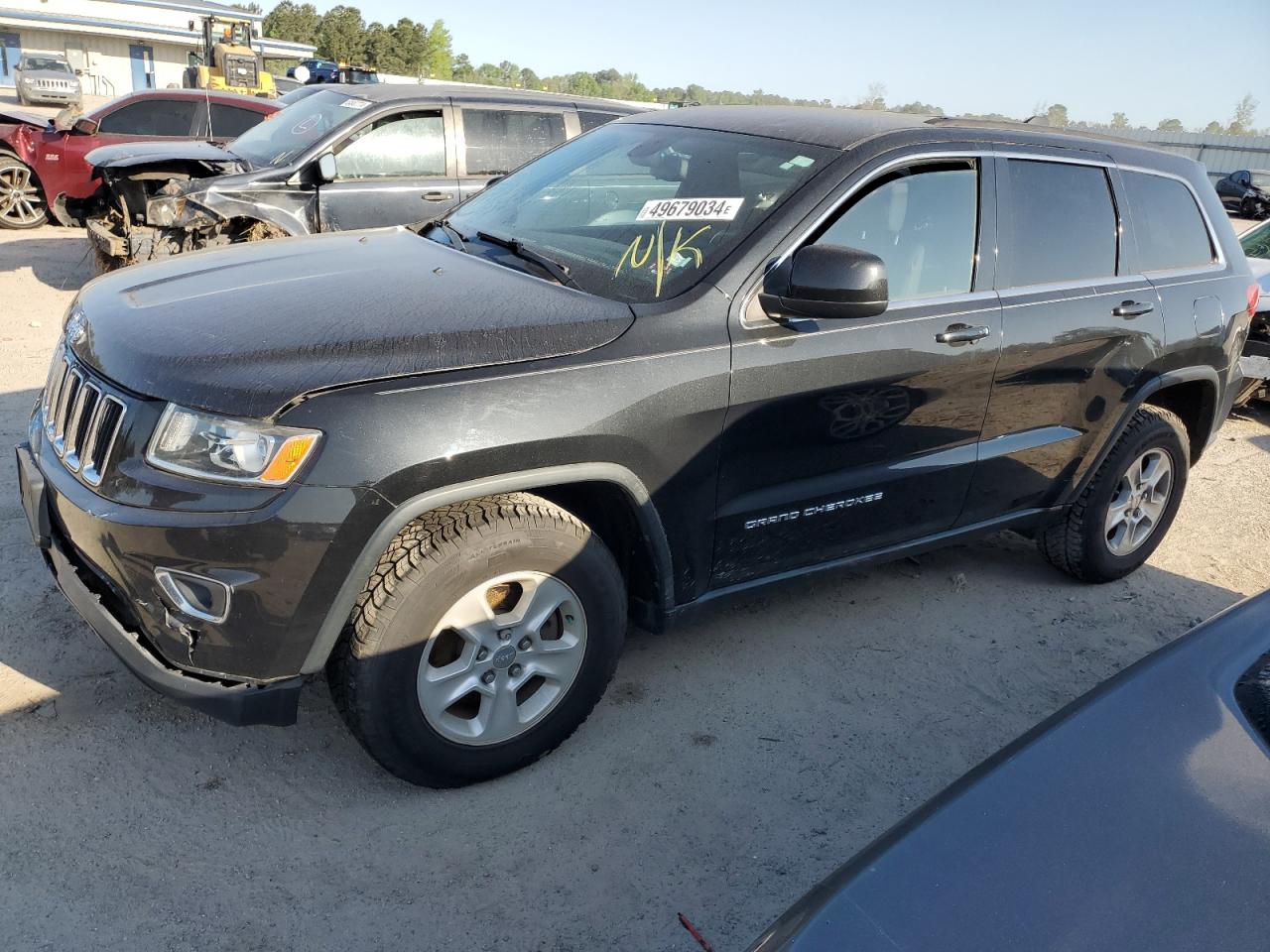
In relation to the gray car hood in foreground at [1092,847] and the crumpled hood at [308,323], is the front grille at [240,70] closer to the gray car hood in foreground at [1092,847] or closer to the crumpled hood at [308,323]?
the crumpled hood at [308,323]

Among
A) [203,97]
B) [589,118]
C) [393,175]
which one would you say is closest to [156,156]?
[393,175]

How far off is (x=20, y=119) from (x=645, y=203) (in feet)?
34.4

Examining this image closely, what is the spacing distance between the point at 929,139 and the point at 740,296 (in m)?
1.03

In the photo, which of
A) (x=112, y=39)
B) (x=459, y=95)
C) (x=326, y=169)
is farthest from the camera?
(x=112, y=39)

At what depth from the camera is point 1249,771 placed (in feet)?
5.41

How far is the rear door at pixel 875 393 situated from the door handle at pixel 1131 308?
72 cm

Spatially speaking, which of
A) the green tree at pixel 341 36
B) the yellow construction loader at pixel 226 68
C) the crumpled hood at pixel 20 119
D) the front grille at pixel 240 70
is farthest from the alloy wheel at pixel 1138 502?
the green tree at pixel 341 36

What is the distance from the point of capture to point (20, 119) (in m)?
10.9

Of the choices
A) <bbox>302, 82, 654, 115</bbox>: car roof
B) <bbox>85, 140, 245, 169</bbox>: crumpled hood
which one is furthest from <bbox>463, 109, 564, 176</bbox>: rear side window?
<bbox>85, 140, 245, 169</bbox>: crumpled hood

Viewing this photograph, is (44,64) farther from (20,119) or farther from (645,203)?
(645,203)

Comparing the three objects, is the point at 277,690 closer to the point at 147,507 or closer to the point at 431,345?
the point at 147,507

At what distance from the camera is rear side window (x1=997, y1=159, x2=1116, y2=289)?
3705 mm

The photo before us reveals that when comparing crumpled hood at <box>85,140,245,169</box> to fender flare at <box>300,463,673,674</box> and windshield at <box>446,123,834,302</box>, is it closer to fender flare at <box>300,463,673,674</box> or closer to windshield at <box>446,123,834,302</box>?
windshield at <box>446,123,834,302</box>

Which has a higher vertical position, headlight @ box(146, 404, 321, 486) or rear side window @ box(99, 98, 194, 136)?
rear side window @ box(99, 98, 194, 136)
